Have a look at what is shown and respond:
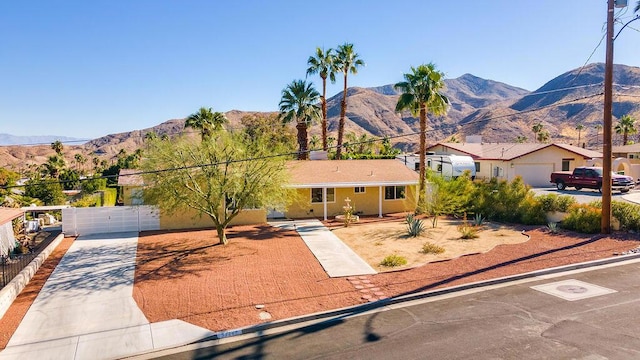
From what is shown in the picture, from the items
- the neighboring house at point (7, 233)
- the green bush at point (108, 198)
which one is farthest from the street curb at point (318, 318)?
the green bush at point (108, 198)

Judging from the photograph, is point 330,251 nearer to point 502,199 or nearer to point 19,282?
point 19,282

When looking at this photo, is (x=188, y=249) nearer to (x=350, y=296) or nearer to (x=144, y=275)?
(x=144, y=275)

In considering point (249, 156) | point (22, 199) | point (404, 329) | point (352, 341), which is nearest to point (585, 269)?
point (404, 329)

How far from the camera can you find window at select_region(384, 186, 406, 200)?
28812 millimetres

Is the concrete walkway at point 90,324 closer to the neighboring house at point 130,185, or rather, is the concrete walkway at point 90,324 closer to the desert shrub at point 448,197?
the neighboring house at point 130,185

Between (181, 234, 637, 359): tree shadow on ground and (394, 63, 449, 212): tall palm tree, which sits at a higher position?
(394, 63, 449, 212): tall palm tree

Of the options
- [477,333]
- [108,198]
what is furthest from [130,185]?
[477,333]

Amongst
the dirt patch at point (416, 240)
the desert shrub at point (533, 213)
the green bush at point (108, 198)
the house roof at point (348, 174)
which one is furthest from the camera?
the green bush at point (108, 198)

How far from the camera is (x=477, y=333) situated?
9.73 m

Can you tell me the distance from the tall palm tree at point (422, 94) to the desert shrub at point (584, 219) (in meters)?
7.70

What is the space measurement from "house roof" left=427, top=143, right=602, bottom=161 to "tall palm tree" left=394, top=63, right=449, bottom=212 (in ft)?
53.8

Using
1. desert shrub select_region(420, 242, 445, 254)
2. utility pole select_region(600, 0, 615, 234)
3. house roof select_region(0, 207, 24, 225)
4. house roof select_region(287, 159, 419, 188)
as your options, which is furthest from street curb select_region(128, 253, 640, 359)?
house roof select_region(287, 159, 419, 188)

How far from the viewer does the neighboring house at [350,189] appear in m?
26.8

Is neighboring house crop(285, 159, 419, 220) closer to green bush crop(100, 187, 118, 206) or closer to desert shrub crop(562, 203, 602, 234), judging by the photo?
desert shrub crop(562, 203, 602, 234)
